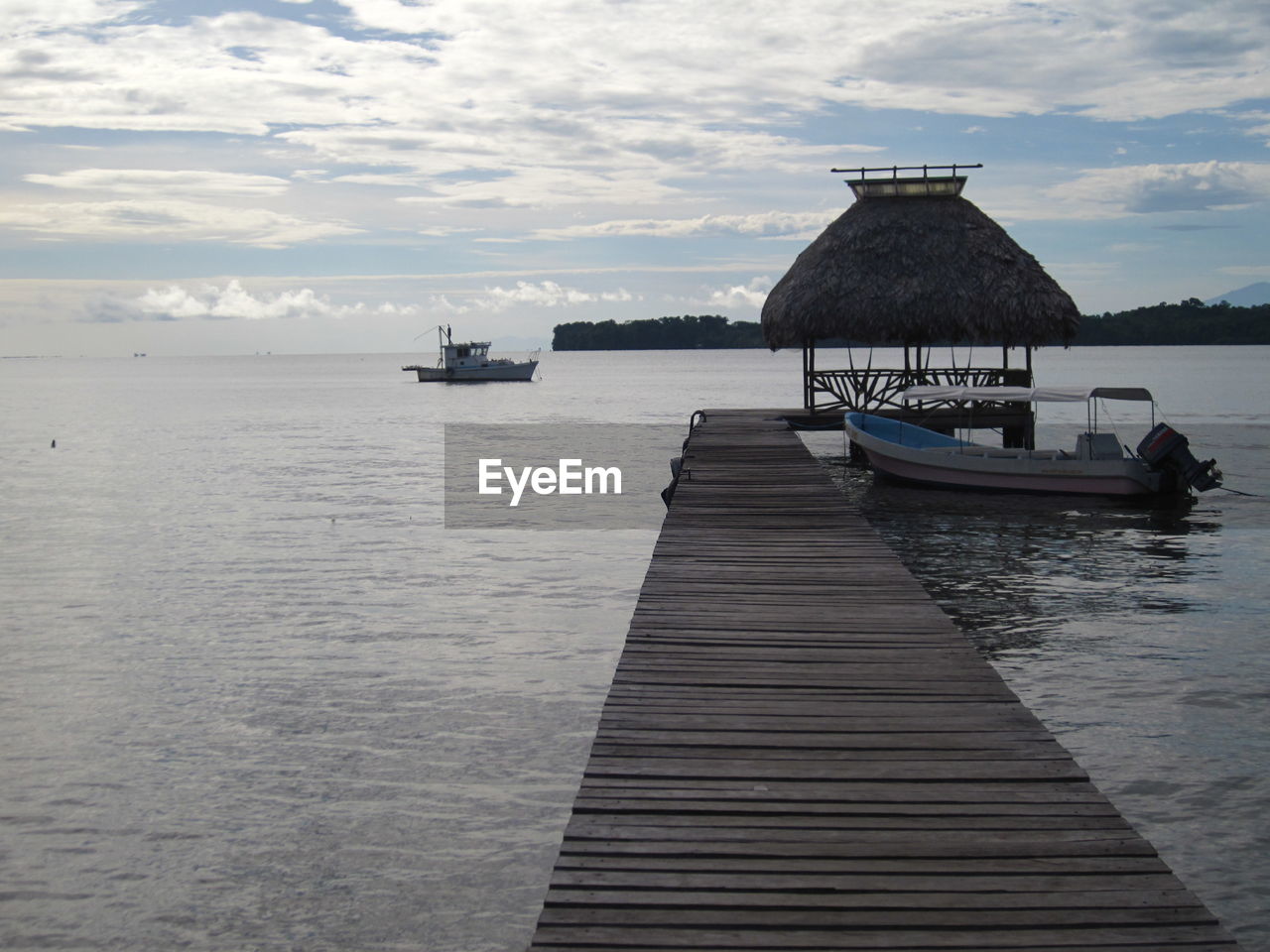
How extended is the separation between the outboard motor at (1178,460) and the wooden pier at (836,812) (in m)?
13.8

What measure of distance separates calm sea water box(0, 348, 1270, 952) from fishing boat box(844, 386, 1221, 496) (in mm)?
482

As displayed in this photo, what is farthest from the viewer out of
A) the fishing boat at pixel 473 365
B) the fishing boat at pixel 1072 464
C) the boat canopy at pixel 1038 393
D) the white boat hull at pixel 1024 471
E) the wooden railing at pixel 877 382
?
the fishing boat at pixel 473 365

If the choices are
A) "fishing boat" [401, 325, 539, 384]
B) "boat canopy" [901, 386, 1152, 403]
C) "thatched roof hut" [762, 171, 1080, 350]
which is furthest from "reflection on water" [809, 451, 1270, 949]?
"fishing boat" [401, 325, 539, 384]

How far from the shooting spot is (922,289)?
25.8 metres

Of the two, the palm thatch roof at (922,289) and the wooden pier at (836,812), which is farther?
the palm thatch roof at (922,289)

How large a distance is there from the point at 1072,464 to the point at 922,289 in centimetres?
688

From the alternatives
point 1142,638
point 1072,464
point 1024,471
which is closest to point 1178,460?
point 1072,464

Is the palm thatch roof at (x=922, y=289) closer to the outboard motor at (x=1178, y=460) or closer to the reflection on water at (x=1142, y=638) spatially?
the reflection on water at (x=1142, y=638)

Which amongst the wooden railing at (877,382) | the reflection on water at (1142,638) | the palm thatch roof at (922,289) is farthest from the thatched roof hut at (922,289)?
the reflection on water at (1142,638)

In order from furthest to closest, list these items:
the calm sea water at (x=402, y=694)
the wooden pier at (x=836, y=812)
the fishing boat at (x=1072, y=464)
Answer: the fishing boat at (x=1072, y=464) < the calm sea water at (x=402, y=694) < the wooden pier at (x=836, y=812)

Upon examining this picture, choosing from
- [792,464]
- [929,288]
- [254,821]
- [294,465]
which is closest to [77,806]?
[254,821]

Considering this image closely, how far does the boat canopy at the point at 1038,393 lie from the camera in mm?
19822

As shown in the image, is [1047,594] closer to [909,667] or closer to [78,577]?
[909,667]

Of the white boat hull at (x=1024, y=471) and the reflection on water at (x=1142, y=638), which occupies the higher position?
the white boat hull at (x=1024, y=471)
